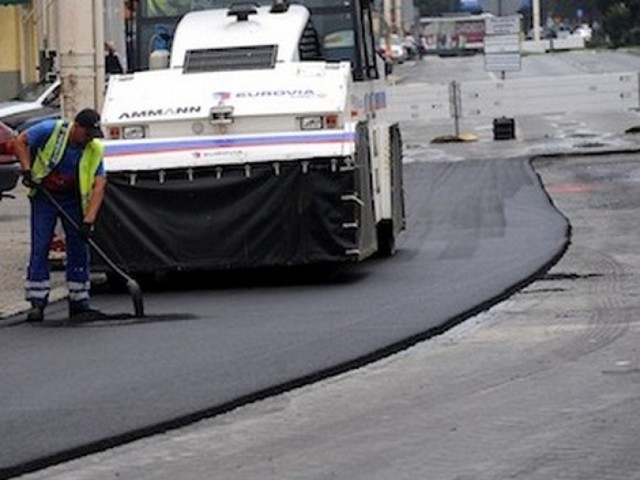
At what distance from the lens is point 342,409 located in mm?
11062

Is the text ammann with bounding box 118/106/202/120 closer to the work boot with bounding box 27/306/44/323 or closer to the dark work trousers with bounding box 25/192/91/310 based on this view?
the dark work trousers with bounding box 25/192/91/310

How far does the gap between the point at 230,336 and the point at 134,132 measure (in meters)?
4.04

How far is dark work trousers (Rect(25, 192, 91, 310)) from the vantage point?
15.6 metres

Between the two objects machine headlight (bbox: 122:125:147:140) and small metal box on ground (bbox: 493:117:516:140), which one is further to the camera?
small metal box on ground (bbox: 493:117:516:140)

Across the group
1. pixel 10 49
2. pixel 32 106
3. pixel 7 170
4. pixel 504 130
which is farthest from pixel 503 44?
pixel 7 170

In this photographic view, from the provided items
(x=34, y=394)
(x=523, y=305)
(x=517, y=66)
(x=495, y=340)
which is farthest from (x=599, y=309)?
(x=517, y=66)

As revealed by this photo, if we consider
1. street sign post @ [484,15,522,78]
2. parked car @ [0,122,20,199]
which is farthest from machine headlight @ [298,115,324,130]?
street sign post @ [484,15,522,78]

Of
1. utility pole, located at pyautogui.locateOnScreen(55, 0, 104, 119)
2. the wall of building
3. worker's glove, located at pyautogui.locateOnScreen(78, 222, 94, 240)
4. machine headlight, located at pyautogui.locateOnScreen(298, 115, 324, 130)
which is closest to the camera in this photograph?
worker's glove, located at pyautogui.locateOnScreen(78, 222, 94, 240)

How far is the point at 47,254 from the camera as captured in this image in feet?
51.6

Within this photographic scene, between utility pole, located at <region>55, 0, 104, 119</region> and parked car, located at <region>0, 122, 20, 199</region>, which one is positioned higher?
utility pole, located at <region>55, 0, 104, 119</region>

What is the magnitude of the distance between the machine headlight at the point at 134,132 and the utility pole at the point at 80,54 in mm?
1908

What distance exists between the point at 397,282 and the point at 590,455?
7.96m

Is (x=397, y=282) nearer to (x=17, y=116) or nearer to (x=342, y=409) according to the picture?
(x=342, y=409)

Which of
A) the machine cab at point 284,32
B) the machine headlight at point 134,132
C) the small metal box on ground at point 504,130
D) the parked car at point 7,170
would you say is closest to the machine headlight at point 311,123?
the machine cab at point 284,32
